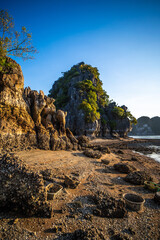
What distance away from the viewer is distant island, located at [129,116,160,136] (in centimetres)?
14934

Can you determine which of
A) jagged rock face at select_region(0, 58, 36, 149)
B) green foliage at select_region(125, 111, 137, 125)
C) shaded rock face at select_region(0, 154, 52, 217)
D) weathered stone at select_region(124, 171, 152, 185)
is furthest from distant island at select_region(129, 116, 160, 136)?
shaded rock face at select_region(0, 154, 52, 217)

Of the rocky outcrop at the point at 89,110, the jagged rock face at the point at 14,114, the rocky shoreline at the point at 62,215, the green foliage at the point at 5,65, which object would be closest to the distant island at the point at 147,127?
the rocky outcrop at the point at 89,110

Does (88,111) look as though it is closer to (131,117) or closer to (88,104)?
(88,104)

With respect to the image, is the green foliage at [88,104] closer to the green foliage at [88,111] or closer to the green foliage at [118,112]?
the green foliage at [88,111]

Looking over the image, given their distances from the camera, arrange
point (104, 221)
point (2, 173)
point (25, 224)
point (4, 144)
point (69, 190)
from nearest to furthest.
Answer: point (25, 224), point (2, 173), point (104, 221), point (69, 190), point (4, 144)

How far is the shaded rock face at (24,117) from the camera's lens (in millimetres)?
9742

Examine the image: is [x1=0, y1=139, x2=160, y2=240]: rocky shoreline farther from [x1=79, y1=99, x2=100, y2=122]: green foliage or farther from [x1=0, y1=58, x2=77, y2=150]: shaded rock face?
[x1=79, y1=99, x2=100, y2=122]: green foliage

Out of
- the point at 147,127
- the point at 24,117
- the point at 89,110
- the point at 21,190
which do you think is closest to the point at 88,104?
the point at 89,110

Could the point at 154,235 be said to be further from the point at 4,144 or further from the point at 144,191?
the point at 4,144

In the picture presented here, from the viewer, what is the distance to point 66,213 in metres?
4.06

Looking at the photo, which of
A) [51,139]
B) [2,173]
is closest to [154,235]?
[2,173]

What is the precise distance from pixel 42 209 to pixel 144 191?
6.16m

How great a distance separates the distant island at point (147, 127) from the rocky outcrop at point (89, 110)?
348ft

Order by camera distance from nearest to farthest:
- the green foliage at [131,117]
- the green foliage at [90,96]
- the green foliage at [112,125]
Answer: the green foliage at [90,96], the green foliage at [112,125], the green foliage at [131,117]
